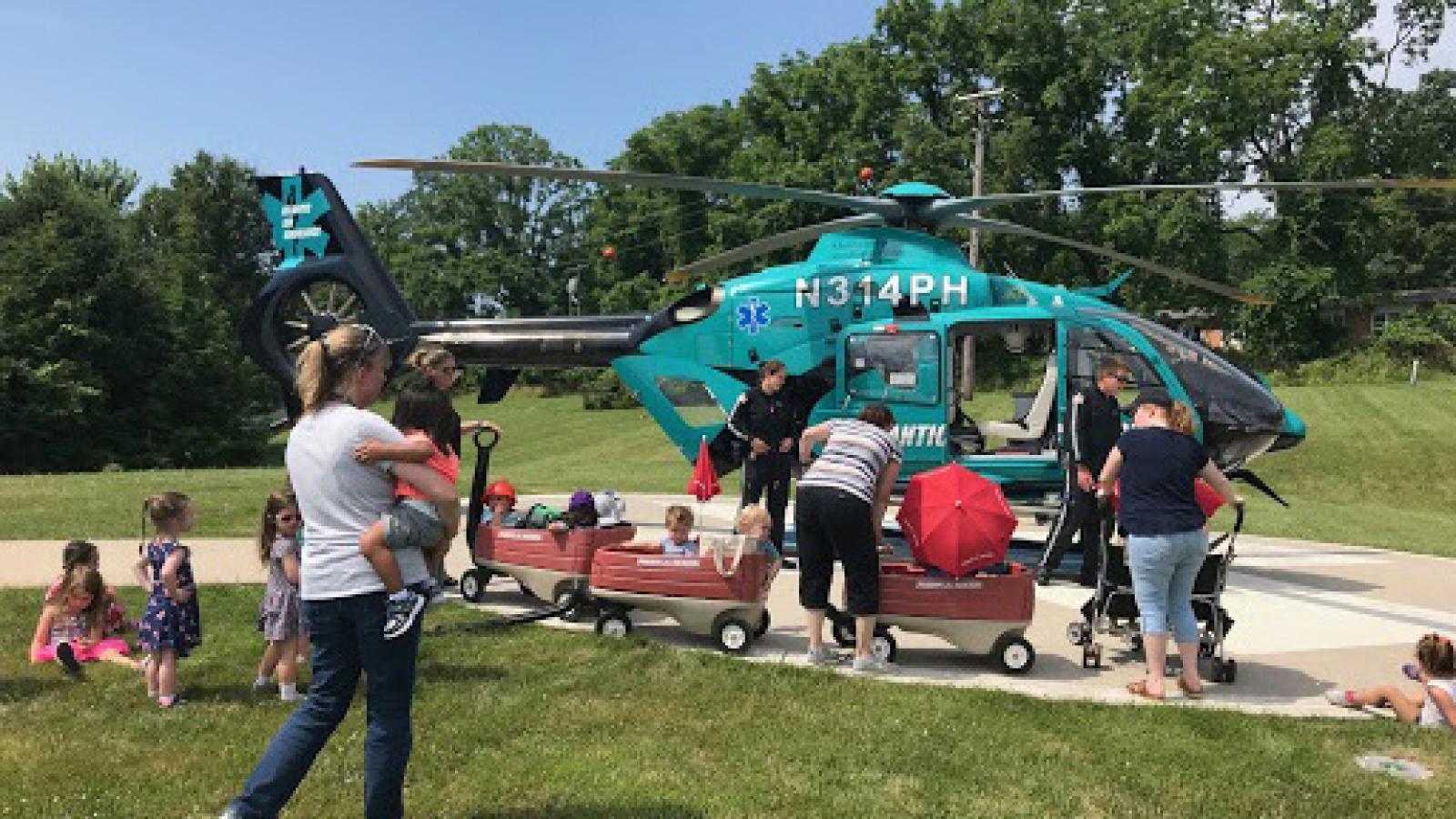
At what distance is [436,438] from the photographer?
15.4 feet

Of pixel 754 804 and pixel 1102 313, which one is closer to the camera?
pixel 754 804

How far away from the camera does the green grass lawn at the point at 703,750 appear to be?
3.78 meters

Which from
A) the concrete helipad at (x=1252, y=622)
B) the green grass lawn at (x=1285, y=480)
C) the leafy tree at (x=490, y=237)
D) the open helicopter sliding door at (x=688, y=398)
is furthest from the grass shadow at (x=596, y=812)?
the leafy tree at (x=490, y=237)

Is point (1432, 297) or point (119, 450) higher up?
point (1432, 297)

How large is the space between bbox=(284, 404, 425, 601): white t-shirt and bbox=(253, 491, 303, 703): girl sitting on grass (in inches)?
74.9

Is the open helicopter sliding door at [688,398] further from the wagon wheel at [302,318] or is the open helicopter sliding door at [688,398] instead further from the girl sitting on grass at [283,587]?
the girl sitting on grass at [283,587]

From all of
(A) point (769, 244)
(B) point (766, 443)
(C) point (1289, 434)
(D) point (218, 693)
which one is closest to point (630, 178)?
(A) point (769, 244)

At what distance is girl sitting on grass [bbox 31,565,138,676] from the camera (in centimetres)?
565

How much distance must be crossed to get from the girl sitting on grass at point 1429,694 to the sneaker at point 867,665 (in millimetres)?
2474

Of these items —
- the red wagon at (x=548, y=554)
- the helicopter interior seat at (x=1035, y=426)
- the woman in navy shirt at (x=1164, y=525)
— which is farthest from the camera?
the helicopter interior seat at (x=1035, y=426)

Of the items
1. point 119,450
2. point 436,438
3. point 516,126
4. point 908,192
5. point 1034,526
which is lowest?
point 119,450

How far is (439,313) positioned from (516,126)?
53.6ft

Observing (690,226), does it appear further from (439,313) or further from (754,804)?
(754,804)

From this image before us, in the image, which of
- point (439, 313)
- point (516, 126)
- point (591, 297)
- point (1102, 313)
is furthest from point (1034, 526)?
point (516, 126)
